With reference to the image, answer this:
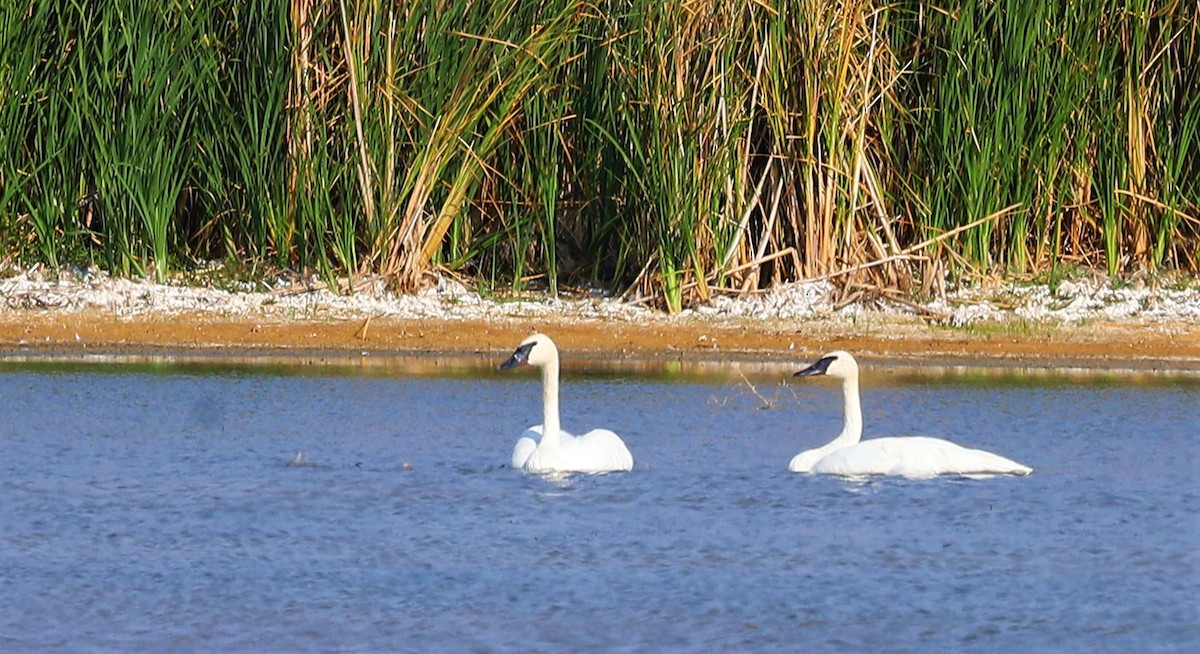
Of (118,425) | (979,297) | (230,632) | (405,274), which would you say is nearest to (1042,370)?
(979,297)

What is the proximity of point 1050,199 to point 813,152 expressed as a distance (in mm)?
1878

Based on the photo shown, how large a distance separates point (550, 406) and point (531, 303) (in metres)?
5.48

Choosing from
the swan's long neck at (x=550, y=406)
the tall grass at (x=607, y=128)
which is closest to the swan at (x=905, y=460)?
the swan's long neck at (x=550, y=406)

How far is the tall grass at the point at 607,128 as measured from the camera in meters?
15.2

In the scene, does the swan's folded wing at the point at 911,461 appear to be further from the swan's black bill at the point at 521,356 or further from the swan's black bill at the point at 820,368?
the swan's black bill at the point at 521,356

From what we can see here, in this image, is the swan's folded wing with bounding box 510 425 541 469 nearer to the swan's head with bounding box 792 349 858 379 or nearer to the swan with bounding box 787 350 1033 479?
the swan with bounding box 787 350 1033 479

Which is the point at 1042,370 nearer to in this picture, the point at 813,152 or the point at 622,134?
the point at 813,152

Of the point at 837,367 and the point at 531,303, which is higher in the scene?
the point at 837,367

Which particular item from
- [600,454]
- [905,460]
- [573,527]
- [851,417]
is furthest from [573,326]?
[573,527]

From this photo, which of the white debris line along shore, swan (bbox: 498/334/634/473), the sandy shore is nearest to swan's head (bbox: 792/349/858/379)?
swan (bbox: 498/334/634/473)

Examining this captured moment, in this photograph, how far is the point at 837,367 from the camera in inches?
409

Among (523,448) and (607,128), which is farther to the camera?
(607,128)

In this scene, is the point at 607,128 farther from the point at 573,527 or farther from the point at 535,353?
the point at 573,527

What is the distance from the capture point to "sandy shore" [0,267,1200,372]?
568 inches
